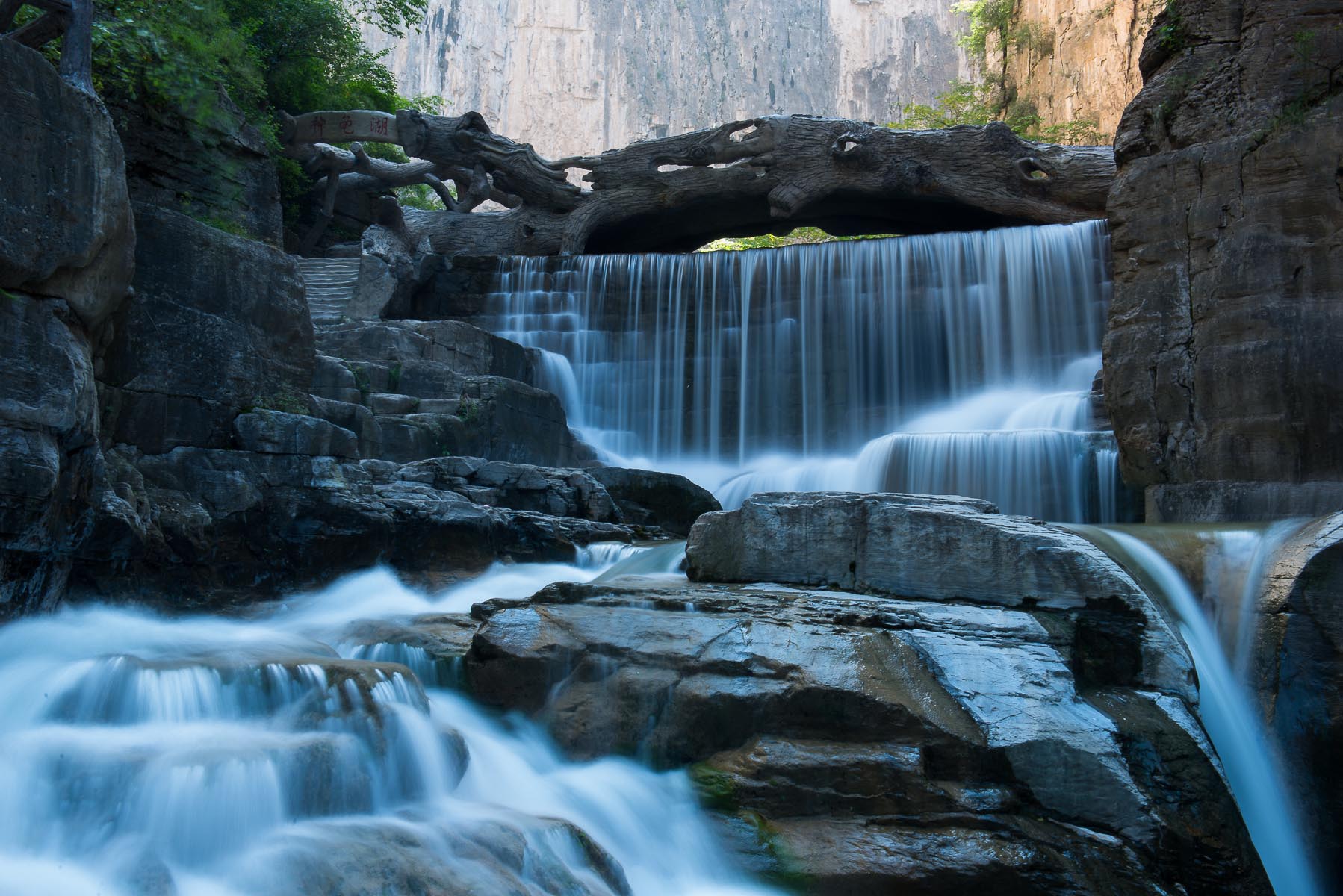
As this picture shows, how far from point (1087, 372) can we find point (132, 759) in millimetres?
12582

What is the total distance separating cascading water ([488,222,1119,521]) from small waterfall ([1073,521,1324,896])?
682 centimetres

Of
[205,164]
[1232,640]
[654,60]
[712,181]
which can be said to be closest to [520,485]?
[205,164]

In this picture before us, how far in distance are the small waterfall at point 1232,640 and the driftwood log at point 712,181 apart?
11.4 metres

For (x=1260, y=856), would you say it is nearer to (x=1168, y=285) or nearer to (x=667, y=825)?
(x=667, y=825)

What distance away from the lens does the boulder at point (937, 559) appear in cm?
481

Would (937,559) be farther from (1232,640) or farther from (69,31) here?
(69,31)

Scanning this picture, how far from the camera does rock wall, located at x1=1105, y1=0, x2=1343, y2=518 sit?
7266mm

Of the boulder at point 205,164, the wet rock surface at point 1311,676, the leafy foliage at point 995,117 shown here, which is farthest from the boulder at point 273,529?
the leafy foliage at point 995,117

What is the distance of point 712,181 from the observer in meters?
17.3

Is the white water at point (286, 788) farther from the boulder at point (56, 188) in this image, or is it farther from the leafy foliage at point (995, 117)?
the leafy foliage at point (995, 117)

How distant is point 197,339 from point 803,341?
10109 mm

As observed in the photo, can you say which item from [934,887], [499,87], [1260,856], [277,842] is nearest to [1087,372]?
[1260,856]

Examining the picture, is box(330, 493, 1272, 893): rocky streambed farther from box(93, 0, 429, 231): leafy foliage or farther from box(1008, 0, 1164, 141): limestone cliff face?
box(1008, 0, 1164, 141): limestone cliff face

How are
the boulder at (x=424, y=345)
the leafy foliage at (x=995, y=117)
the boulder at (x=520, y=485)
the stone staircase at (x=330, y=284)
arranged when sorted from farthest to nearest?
1. the leafy foliage at (x=995, y=117)
2. the stone staircase at (x=330, y=284)
3. the boulder at (x=424, y=345)
4. the boulder at (x=520, y=485)
